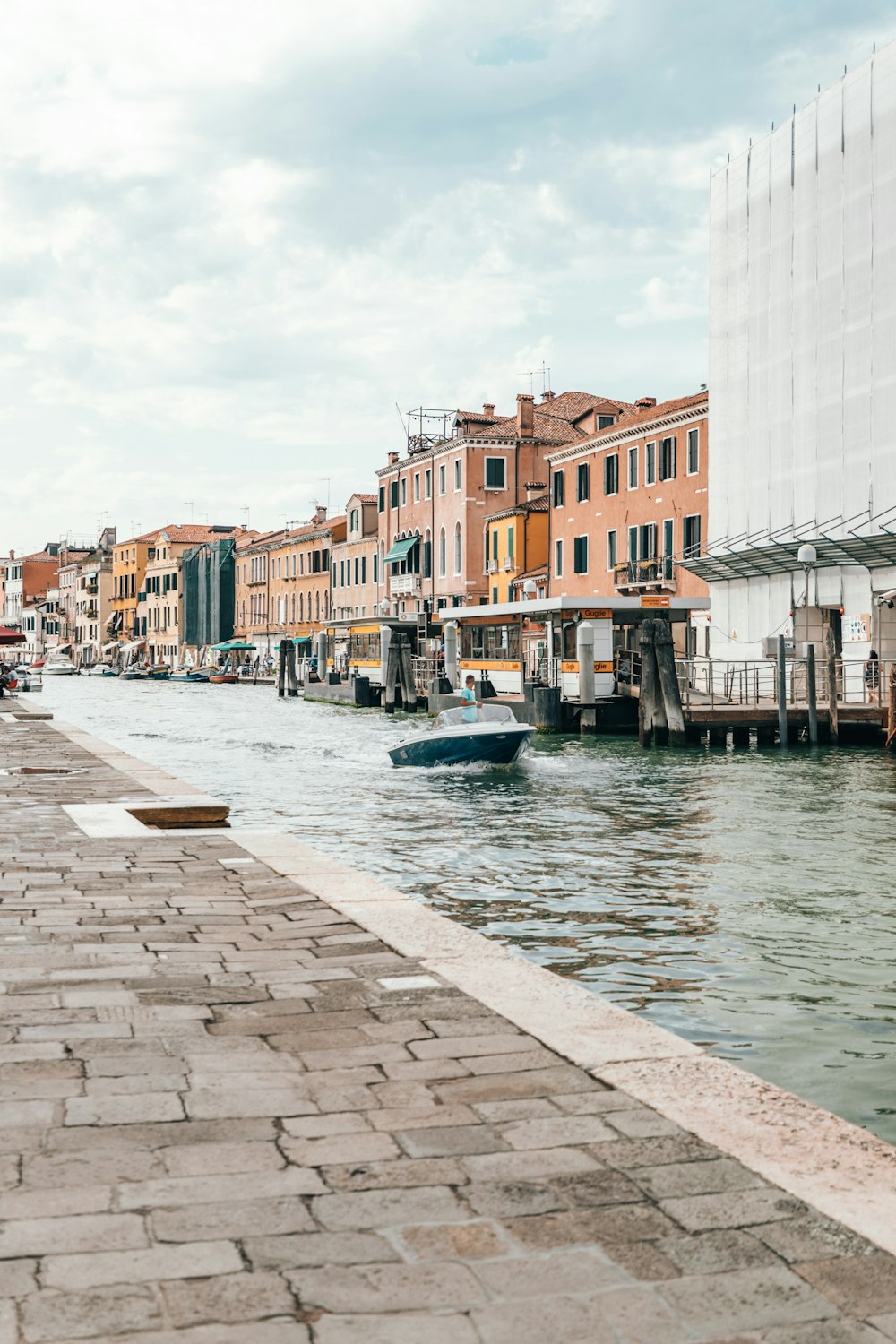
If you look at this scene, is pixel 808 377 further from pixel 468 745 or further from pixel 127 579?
pixel 127 579

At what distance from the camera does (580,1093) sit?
4.54 m

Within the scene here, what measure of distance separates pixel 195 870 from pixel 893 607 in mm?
28287

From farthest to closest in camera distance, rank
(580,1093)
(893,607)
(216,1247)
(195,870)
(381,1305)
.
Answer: (893,607)
(195,870)
(580,1093)
(216,1247)
(381,1305)

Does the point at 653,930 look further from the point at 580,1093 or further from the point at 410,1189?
the point at 410,1189

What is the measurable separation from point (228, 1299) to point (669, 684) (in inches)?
1106

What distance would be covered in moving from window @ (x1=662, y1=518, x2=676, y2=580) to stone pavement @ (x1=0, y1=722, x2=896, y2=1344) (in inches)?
1634

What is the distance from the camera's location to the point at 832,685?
100 feet

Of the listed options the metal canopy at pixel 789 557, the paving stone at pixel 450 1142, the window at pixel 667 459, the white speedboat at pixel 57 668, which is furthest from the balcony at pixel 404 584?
the paving stone at pixel 450 1142

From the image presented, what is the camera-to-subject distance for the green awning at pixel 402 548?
70250mm

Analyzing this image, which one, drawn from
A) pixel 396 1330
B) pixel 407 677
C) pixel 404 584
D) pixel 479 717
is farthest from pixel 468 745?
pixel 404 584

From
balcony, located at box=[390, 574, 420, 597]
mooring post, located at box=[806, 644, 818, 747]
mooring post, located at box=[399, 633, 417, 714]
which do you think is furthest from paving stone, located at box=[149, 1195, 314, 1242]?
balcony, located at box=[390, 574, 420, 597]

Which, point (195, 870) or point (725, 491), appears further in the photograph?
point (725, 491)

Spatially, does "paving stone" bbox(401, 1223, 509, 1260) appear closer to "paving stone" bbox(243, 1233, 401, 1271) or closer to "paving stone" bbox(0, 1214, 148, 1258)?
"paving stone" bbox(243, 1233, 401, 1271)

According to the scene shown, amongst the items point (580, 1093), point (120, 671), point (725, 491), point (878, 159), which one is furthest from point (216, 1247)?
point (120, 671)
